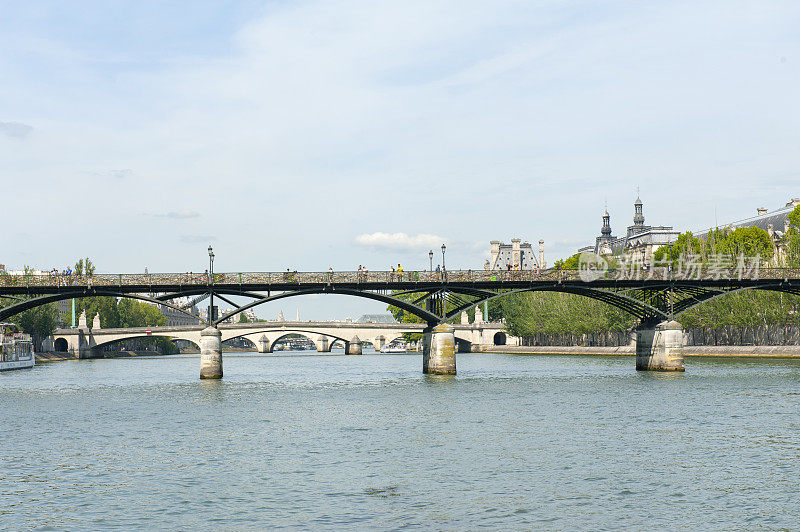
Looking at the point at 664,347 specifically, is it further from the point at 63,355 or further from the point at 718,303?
the point at 63,355

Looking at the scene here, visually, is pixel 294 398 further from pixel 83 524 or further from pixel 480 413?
pixel 83 524

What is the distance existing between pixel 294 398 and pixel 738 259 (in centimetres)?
6851

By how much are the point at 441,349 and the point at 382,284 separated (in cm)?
867

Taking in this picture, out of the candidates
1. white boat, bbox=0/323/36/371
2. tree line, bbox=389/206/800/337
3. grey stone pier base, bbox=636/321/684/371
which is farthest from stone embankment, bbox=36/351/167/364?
grey stone pier base, bbox=636/321/684/371

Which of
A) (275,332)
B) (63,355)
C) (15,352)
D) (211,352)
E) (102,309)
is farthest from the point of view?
(275,332)

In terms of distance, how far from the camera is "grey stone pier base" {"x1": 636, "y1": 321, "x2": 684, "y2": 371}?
7744cm

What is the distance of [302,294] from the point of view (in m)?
74.5

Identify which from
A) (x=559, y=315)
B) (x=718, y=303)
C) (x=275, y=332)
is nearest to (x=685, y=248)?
(x=718, y=303)

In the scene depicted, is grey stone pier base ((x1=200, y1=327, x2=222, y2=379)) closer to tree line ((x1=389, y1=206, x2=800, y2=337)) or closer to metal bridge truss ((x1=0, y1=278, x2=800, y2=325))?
metal bridge truss ((x1=0, y1=278, x2=800, y2=325))

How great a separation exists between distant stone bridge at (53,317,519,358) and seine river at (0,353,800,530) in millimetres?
107872

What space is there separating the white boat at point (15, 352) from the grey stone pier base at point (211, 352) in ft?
137

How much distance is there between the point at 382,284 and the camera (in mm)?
73188

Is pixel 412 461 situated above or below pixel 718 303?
below

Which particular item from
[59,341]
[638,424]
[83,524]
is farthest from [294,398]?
[59,341]
